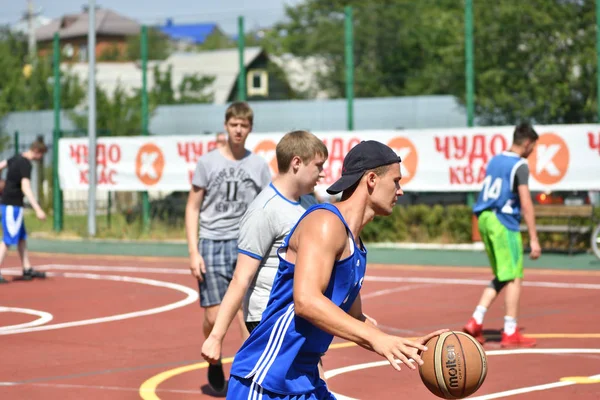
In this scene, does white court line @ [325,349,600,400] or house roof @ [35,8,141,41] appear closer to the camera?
white court line @ [325,349,600,400]

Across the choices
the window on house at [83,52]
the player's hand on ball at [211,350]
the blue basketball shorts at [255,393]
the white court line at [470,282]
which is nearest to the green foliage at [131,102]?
the white court line at [470,282]

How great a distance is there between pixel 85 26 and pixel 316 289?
139m

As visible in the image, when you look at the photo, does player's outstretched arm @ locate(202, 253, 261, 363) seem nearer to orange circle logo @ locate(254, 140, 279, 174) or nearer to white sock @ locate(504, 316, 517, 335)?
white sock @ locate(504, 316, 517, 335)

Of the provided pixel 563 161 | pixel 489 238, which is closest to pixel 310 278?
pixel 489 238

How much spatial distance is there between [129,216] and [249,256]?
778 inches

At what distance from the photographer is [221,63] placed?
72.6 m

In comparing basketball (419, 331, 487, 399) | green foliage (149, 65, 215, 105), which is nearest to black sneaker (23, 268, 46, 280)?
basketball (419, 331, 487, 399)

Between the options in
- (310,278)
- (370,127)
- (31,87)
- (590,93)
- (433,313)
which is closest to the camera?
(310,278)

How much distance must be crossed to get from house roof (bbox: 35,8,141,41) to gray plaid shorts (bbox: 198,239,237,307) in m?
133

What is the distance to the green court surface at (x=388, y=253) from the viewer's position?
18.7 metres

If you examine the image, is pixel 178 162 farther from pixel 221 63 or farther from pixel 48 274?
pixel 221 63

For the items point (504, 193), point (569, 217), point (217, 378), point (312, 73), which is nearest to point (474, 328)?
point (504, 193)

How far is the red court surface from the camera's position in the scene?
29.2ft

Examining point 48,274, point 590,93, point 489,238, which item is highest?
point 590,93
